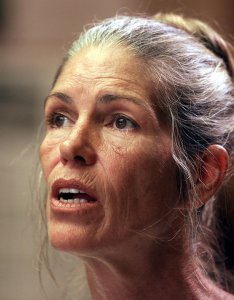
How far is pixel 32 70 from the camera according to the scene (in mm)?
2672

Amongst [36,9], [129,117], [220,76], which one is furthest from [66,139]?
[36,9]

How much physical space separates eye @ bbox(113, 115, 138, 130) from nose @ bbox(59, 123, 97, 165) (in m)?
0.05

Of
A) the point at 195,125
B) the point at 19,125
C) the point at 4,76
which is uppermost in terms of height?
the point at 195,125

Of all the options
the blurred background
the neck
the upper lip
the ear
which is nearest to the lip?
Result: the upper lip

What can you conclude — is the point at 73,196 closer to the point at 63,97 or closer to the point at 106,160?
the point at 106,160

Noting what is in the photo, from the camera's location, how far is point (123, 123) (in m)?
1.31

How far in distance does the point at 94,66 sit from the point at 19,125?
1.32 m

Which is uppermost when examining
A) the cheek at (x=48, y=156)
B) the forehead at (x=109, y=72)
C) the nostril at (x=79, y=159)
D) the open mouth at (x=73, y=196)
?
the forehead at (x=109, y=72)

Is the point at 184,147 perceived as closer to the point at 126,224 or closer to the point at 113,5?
the point at 126,224

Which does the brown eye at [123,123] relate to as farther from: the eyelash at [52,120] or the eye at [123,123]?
the eyelash at [52,120]

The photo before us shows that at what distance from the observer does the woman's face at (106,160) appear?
4.15 feet

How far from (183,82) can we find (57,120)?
0.82ft

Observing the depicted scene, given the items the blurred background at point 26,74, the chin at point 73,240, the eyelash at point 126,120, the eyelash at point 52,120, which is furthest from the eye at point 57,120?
the blurred background at point 26,74

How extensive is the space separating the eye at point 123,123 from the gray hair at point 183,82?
0.18 ft
